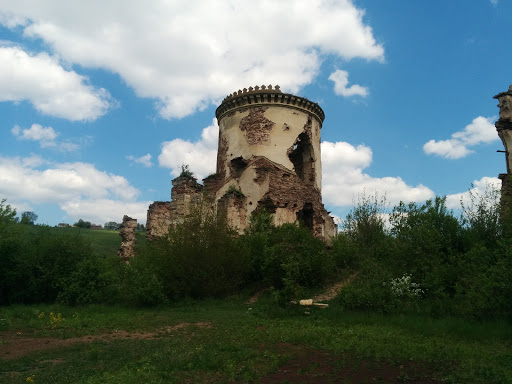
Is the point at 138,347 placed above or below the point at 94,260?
below

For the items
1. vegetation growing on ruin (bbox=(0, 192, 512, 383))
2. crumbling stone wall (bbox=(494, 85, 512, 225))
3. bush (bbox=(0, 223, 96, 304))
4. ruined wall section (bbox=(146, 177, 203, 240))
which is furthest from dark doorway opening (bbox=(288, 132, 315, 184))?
bush (bbox=(0, 223, 96, 304))

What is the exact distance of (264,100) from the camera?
73.1 feet

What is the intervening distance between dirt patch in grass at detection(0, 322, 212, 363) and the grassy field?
0.02m

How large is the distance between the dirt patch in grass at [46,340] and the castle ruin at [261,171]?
1116cm

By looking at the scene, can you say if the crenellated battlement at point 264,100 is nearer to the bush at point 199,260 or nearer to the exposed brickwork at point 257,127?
the exposed brickwork at point 257,127

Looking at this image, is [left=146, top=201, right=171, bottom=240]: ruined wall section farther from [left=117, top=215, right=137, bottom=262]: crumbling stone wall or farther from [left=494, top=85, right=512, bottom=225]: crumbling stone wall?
[left=494, top=85, right=512, bottom=225]: crumbling stone wall

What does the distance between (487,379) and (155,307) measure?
409 inches

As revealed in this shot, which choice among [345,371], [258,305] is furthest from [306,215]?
[345,371]

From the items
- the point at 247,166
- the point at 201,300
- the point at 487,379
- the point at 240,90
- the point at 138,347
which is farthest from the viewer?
the point at 240,90

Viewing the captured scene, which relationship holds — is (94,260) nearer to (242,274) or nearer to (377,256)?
(242,274)

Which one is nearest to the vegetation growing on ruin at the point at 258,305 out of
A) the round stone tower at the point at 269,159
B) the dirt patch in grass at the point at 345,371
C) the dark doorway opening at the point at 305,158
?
the dirt patch in grass at the point at 345,371

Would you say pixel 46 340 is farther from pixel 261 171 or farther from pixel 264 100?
pixel 264 100

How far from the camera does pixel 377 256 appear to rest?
1518 cm

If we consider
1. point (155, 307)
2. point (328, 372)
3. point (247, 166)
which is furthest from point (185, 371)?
point (247, 166)
